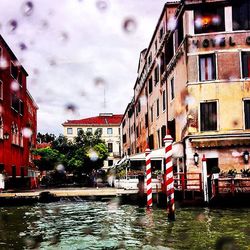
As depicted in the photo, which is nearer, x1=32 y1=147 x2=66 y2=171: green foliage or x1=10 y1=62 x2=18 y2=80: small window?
x1=10 y1=62 x2=18 y2=80: small window

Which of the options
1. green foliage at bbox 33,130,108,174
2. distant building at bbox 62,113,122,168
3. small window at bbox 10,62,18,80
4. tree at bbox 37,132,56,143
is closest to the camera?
small window at bbox 10,62,18,80

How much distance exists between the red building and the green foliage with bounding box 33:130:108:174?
7295 millimetres

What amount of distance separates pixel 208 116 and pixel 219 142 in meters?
1.46

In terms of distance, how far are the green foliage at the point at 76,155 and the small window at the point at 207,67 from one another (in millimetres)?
24840

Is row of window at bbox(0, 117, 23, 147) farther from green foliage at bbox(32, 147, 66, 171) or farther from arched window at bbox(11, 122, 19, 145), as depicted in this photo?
green foliage at bbox(32, 147, 66, 171)

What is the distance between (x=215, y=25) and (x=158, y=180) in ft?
27.5

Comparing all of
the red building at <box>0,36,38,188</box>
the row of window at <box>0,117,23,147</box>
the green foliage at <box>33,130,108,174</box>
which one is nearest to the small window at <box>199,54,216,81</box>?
the red building at <box>0,36,38,188</box>

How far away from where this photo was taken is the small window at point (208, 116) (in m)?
22.2

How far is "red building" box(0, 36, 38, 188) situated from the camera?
28.9m

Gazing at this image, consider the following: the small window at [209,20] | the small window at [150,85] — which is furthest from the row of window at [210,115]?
the small window at [150,85]

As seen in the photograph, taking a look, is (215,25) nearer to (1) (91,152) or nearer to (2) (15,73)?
(2) (15,73)

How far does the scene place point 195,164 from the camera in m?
22.2

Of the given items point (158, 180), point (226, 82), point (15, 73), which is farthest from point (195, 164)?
point (15, 73)

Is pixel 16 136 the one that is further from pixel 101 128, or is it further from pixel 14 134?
pixel 101 128
